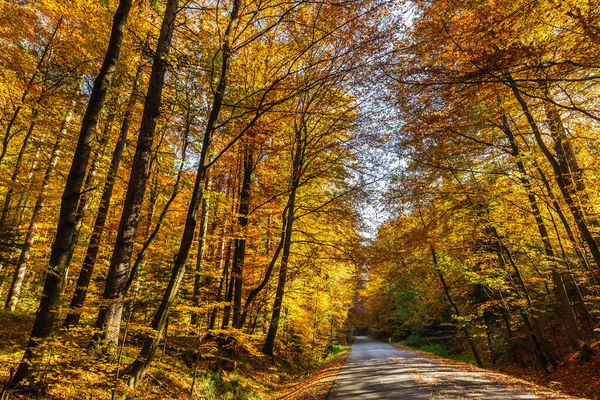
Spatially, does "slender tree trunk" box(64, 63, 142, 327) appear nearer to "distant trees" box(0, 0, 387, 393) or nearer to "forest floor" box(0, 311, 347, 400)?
"distant trees" box(0, 0, 387, 393)

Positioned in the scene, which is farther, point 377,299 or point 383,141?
point 377,299

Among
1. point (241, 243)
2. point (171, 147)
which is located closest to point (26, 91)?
point (171, 147)

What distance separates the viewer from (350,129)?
34.4 ft

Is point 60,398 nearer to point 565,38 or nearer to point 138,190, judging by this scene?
point 138,190

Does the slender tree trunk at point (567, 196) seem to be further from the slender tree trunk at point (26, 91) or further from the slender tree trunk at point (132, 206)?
the slender tree trunk at point (26, 91)

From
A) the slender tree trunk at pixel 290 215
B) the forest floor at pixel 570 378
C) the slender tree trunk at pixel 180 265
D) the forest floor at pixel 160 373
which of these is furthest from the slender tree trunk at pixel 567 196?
the forest floor at pixel 160 373

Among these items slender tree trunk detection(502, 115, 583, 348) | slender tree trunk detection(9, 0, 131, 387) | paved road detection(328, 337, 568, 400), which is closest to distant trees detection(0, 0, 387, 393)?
slender tree trunk detection(9, 0, 131, 387)

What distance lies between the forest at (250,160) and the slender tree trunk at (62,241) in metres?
0.03

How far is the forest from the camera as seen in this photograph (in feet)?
16.9

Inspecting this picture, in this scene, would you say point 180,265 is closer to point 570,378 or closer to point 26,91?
point 26,91

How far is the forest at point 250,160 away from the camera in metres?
5.15

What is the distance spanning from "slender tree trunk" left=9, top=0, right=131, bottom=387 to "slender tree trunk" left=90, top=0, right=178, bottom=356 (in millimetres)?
1091

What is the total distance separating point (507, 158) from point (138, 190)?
41.0 ft

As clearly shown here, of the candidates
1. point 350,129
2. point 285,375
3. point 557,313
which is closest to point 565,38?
point 350,129
